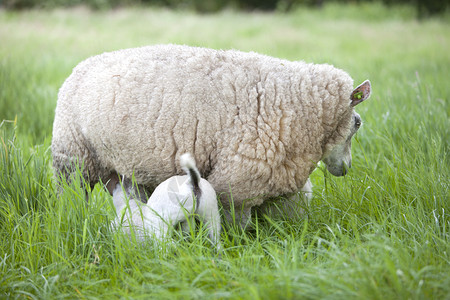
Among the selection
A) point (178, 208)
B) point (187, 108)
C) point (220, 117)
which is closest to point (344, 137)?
point (220, 117)

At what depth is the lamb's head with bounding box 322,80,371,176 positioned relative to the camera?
2.76 meters

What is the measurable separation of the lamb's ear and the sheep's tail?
1.16m

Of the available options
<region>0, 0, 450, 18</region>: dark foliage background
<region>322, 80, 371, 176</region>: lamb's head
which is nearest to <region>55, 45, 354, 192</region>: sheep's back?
<region>322, 80, 371, 176</region>: lamb's head

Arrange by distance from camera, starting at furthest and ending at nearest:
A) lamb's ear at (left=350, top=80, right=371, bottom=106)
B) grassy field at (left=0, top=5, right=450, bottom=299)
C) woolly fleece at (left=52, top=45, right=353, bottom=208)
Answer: lamb's ear at (left=350, top=80, right=371, bottom=106)
woolly fleece at (left=52, top=45, right=353, bottom=208)
grassy field at (left=0, top=5, right=450, bottom=299)

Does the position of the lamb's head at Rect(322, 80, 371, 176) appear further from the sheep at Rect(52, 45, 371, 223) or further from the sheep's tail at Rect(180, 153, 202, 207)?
the sheep's tail at Rect(180, 153, 202, 207)

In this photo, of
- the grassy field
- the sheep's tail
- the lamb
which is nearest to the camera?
the grassy field

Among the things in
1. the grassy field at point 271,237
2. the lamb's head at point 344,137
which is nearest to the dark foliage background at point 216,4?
the grassy field at point 271,237

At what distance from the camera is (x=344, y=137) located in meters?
2.88

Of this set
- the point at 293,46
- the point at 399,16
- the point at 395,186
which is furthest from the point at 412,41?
the point at 395,186

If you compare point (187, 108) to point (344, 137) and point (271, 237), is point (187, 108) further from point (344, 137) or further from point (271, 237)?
point (344, 137)

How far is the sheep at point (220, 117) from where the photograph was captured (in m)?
2.61

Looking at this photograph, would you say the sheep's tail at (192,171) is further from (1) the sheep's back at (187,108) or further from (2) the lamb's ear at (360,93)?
(2) the lamb's ear at (360,93)

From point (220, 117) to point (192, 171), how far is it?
→ 1.60 ft

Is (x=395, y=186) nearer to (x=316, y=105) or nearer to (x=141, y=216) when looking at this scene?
(x=316, y=105)
